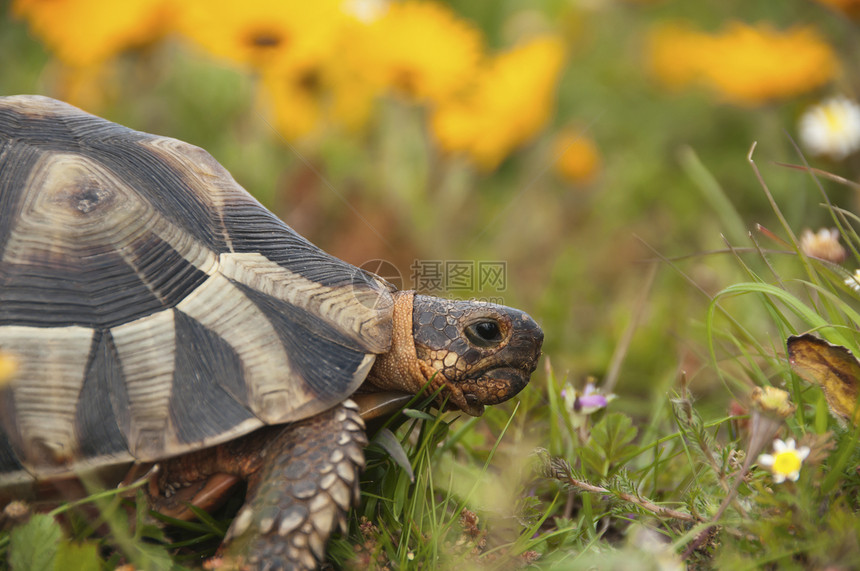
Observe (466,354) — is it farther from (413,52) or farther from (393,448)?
(413,52)

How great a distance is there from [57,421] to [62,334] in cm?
16

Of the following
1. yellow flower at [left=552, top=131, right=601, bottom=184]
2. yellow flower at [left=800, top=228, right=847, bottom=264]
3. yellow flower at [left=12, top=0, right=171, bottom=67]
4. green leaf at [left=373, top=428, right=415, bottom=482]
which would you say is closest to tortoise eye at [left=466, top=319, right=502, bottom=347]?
green leaf at [left=373, top=428, right=415, bottom=482]

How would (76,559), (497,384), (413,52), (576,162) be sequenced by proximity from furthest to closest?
(576,162)
(413,52)
(497,384)
(76,559)

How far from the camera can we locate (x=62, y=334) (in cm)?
143

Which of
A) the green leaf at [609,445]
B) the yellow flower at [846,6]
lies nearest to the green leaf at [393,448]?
the green leaf at [609,445]

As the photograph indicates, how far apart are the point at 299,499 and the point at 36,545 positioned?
1.50 feet

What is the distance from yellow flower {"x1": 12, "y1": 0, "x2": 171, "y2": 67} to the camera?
3342 millimetres

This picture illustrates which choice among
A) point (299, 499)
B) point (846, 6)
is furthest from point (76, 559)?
point (846, 6)

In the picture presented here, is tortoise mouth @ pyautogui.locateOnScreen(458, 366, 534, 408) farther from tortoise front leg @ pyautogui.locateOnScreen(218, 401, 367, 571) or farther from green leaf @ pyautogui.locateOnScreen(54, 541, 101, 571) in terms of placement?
green leaf @ pyautogui.locateOnScreen(54, 541, 101, 571)

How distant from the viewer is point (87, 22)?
332 cm

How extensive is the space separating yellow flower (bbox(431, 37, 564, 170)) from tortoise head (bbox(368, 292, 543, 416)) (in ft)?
8.13

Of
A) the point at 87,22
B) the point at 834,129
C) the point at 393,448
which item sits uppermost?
the point at 87,22

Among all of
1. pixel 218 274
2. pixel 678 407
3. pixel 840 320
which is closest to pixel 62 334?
pixel 218 274

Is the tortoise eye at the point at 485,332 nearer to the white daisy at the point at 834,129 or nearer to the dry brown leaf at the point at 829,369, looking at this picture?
the dry brown leaf at the point at 829,369
